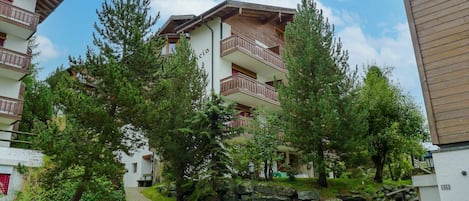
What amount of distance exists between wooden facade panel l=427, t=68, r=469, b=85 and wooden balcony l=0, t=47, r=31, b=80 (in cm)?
1970

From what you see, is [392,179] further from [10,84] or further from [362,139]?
[10,84]

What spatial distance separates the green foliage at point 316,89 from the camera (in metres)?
15.3

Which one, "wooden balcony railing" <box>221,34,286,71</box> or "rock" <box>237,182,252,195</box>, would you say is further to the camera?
"wooden balcony railing" <box>221,34,286,71</box>

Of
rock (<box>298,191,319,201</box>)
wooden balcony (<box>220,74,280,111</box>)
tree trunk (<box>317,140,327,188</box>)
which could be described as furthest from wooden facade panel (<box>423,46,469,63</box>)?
wooden balcony (<box>220,74,280,111</box>)

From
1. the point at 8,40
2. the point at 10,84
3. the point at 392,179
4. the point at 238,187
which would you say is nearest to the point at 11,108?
the point at 10,84

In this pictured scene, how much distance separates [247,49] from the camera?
22.4m

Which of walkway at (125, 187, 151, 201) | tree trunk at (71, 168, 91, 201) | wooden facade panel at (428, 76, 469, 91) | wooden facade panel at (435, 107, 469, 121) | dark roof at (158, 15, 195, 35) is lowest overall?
walkway at (125, 187, 151, 201)

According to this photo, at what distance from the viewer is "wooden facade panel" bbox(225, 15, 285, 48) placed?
24266 mm

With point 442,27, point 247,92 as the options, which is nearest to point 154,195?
point 247,92

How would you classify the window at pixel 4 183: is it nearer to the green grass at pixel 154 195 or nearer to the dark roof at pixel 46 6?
the green grass at pixel 154 195

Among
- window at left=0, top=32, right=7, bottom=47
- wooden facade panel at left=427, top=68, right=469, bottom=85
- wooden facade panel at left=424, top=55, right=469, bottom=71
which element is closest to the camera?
wooden facade panel at left=427, top=68, right=469, bottom=85

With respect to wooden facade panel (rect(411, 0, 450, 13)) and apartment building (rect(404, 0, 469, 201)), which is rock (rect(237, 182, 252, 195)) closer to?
apartment building (rect(404, 0, 469, 201))

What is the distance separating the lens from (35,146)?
37.6 feet

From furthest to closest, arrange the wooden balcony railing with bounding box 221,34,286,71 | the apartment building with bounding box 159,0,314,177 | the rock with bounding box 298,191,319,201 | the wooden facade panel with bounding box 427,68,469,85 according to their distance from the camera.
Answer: the wooden balcony railing with bounding box 221,34,286,71 < the apartment building with bounding box 159,0,314,177 < the rock with bounding box 298,191,319,201 < the wooden facade panel with bounding box 427,68,469,85
